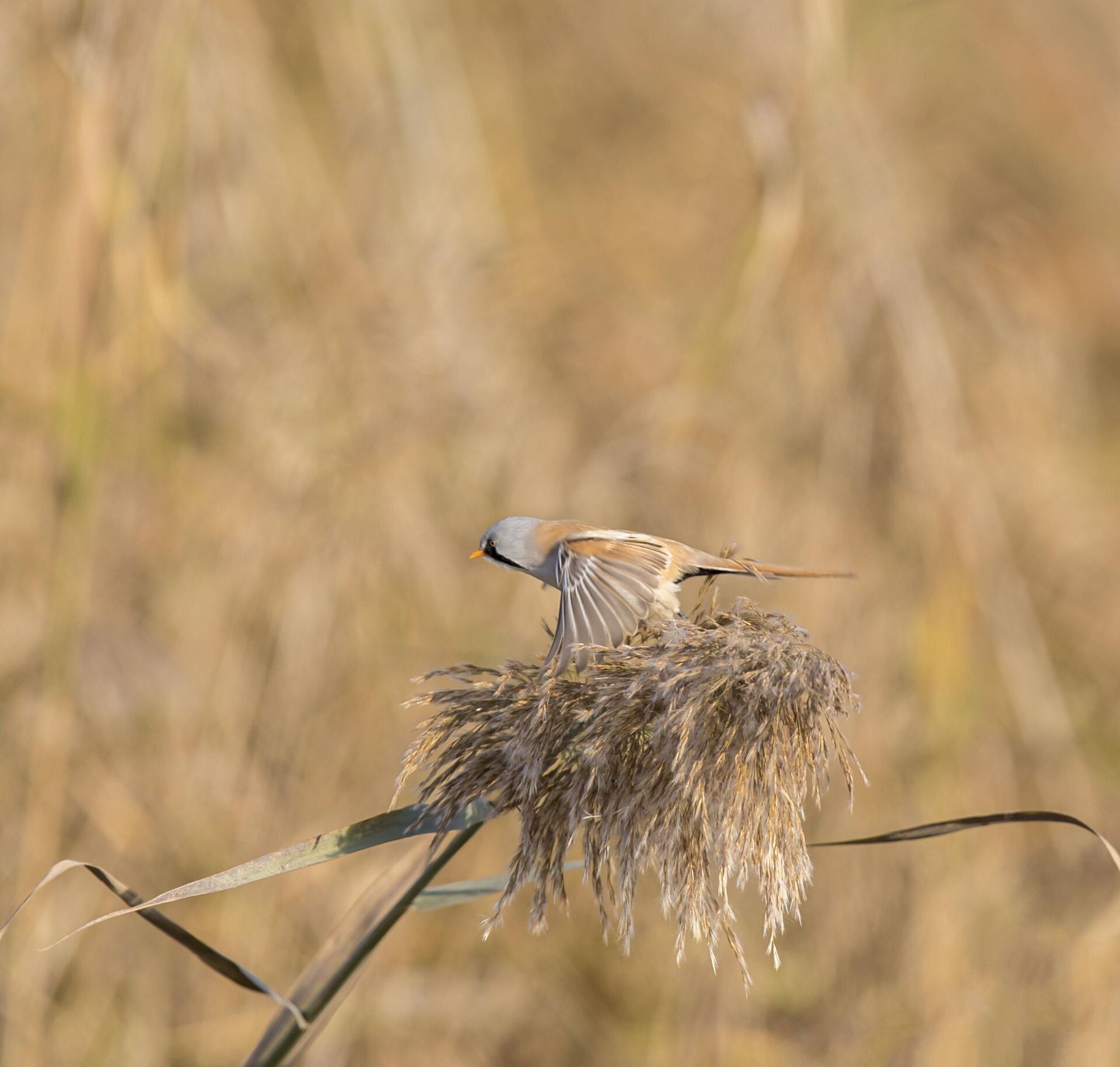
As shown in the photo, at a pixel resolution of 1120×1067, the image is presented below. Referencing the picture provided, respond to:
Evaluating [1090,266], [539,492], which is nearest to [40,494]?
[539,492]

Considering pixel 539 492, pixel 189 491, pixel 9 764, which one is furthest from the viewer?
pixel 539 492

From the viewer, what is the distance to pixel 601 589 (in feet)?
5.83

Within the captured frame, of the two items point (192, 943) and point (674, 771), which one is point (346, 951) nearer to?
point (192, 943)

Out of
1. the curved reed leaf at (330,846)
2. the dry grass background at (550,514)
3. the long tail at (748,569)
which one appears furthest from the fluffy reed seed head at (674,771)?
the dry grass background at (550,514)

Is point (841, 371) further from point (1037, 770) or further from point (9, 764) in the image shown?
point (9, 764)

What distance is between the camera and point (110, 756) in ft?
11.2

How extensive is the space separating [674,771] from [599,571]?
0.52 meters

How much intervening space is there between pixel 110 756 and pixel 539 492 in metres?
1.55

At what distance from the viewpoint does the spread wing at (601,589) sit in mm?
1570

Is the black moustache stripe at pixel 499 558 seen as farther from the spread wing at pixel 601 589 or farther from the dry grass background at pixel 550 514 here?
the dry grass background at pixel 550 514

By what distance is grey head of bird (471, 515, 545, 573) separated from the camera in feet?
7.10

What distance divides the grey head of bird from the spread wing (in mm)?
149

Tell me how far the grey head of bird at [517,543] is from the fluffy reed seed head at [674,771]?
0.71 m

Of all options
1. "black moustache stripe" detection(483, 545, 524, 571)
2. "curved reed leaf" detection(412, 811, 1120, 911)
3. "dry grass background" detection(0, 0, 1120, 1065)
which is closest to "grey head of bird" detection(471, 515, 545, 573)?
"black moustache stripe" detection(483, 545, 524, 571)
